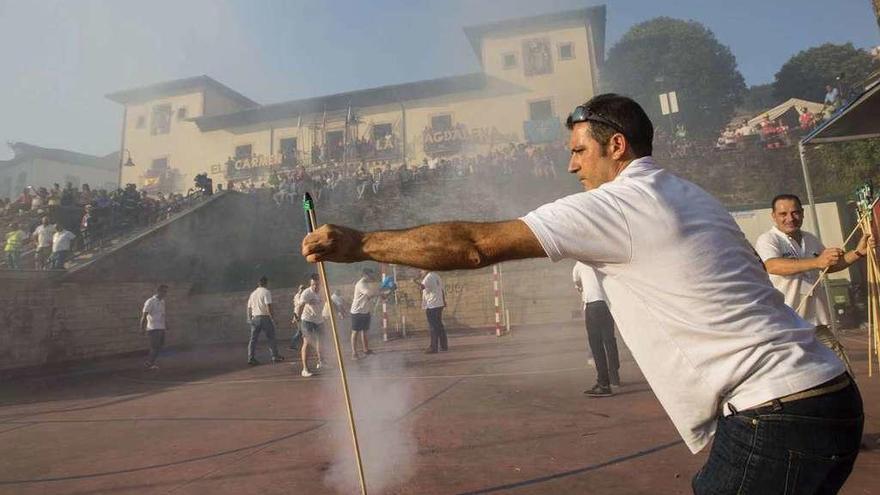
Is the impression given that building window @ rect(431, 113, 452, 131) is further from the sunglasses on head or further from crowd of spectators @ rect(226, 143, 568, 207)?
the sunglasses on head

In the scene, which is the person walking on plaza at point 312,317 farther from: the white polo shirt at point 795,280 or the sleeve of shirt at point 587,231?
the sleeve of shirt at point 587,231

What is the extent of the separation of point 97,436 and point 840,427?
5.45 metres

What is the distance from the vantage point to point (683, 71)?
28.7 meters

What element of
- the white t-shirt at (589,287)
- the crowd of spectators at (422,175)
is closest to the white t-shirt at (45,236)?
the crowd of spectators at (422,175)

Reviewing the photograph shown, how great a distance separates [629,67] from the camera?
1193 inches

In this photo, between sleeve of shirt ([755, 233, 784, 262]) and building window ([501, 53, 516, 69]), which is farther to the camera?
building window ([501, 53, 516, 69])

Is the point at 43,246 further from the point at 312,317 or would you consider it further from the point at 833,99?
the point at 833,99

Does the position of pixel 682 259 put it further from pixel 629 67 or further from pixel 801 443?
pixel 629 67

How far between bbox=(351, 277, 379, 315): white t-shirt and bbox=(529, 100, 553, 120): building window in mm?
Answer: 19153

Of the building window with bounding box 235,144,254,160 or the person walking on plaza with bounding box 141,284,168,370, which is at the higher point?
the building window with bounding box 235,144,254,160

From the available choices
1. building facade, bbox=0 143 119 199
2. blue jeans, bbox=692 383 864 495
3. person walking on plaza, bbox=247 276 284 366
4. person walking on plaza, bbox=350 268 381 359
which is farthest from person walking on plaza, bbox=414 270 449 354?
building facade, bbox=0 143 119 199

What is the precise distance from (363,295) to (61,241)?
26.3 ft

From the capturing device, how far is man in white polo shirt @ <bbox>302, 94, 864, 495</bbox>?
3.60ft

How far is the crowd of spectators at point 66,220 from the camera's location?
11547mm
